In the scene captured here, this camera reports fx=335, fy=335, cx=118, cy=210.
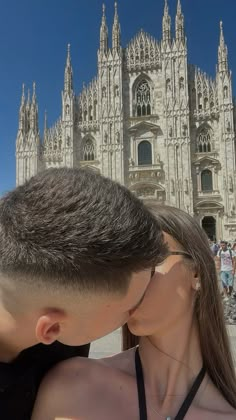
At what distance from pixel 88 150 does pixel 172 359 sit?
22329 millimetres

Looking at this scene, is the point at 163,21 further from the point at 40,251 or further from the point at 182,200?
the point at 40,251

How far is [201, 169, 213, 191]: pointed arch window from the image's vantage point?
2077cm

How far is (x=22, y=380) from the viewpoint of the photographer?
598mm

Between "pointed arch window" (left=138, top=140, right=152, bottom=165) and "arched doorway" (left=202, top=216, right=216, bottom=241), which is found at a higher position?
"pointed arch window" (left=138, top=140, right=152, bottom=165)

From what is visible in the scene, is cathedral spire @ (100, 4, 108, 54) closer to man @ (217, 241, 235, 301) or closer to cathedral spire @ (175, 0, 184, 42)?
cathedral spire @ (175, 0, 184, 42)

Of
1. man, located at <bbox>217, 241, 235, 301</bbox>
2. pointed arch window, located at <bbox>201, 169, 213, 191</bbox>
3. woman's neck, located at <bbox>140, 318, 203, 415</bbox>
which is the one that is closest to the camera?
woman's neck, located at <bbox>140, 318, 203, 415</bbox>

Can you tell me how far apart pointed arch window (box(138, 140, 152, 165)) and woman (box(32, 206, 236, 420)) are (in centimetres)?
2103

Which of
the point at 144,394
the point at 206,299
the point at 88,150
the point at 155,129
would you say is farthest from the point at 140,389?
the point at 88,150

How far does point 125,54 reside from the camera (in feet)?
75.6

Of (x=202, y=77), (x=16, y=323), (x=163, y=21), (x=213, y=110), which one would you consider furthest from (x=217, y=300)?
(x=163, y=21)

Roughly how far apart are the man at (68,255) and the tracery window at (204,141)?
2149 centimetres

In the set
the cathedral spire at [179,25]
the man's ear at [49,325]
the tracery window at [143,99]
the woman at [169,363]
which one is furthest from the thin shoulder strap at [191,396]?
the cathedral spire at [179,25]

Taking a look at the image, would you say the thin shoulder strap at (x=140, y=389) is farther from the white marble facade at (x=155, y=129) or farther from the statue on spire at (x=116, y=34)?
the statue on spire at (x=116, y=34)

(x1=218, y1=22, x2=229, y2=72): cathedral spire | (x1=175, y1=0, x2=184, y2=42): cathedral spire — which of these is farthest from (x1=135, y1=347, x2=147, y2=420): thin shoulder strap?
(x1=175, y1=0, x2=184, y2=42): cathedral spire
